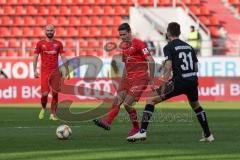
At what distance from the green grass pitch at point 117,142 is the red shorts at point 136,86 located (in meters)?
0.84

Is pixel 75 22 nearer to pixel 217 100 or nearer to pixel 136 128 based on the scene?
pixel 217 100

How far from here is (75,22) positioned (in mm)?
38750

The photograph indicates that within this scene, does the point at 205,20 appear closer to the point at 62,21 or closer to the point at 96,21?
the point at 96,21

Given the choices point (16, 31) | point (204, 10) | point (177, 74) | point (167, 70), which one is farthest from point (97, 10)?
point (167, 70)

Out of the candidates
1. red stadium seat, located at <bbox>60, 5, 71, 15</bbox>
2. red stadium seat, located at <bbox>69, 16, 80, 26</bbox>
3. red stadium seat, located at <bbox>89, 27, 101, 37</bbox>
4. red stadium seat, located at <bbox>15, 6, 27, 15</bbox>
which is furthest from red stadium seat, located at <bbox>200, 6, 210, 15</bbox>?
red stadium seat, located at <bbox>15, 6, 27, 15</bbox>

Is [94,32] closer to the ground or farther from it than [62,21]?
closer to the ground

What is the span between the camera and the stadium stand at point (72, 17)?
3809 cm

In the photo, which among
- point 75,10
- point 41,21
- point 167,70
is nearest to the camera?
point 167,70

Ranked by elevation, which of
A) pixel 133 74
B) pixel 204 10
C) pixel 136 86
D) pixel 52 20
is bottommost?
pixel 136 86

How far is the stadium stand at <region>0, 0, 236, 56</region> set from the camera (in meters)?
38.1

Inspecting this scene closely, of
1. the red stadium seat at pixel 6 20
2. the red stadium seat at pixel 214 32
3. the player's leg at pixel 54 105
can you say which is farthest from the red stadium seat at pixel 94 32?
the player's leg at pixel 54 105

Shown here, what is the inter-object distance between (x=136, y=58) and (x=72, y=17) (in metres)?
24.5

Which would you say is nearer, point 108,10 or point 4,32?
point 4,32

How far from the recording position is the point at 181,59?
44.1 ft
